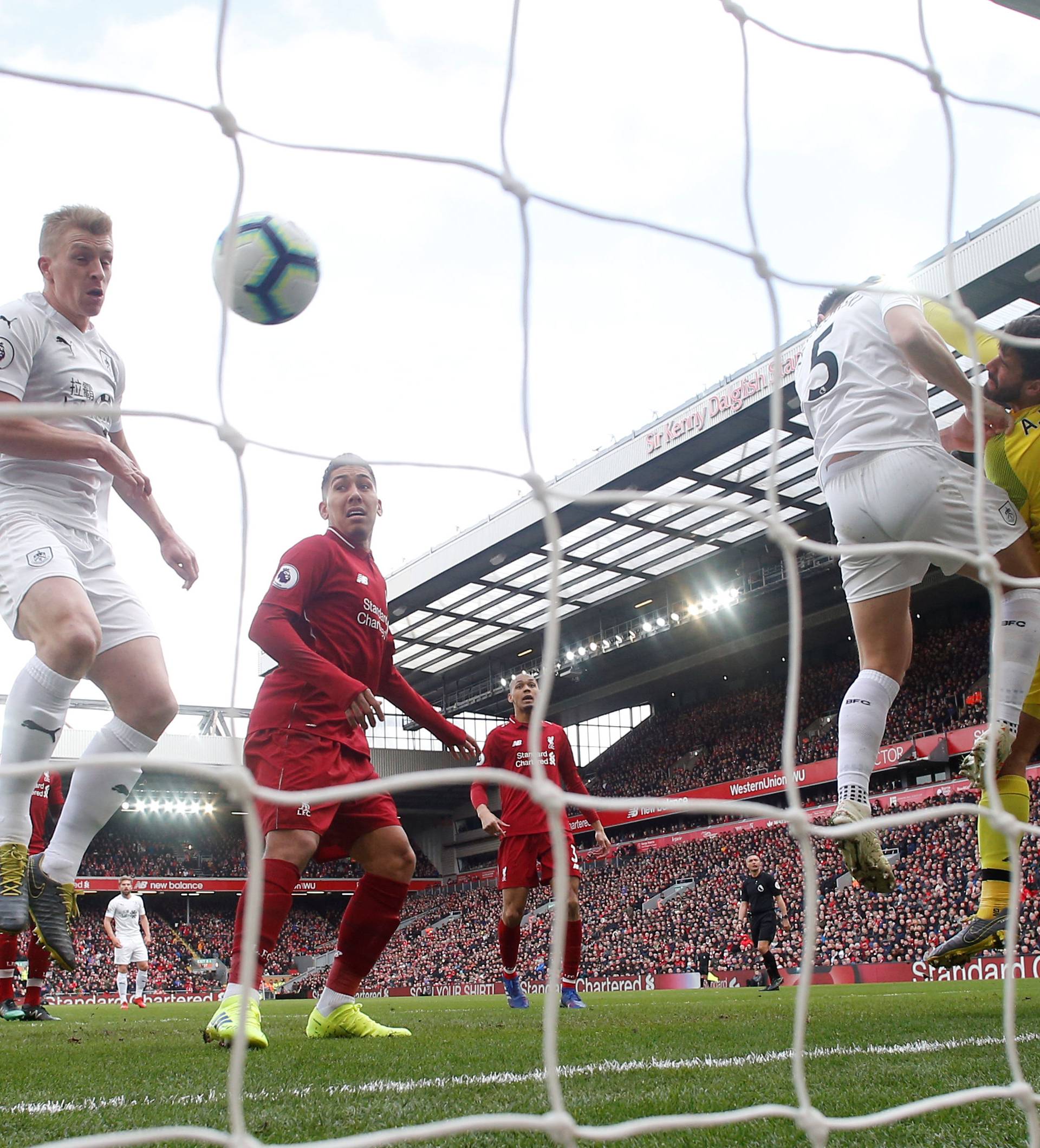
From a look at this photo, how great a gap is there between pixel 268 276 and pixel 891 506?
1.81 m

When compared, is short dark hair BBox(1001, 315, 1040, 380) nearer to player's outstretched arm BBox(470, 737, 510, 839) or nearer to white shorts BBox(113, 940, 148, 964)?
player's outstretched arm BBox(470, 737, 510, 839)

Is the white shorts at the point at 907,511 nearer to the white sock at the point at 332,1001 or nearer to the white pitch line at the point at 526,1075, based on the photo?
the white pitch line at the point at 526,1075

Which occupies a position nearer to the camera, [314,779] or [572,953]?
[314,779]

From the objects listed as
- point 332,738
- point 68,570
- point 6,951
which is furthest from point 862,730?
point 6,951

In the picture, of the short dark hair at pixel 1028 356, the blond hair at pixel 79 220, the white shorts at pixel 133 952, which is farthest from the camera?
the white shorts at pixel 133 952

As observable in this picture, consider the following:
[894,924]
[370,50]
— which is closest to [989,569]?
[370,50]

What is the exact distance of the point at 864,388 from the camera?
10.1ft

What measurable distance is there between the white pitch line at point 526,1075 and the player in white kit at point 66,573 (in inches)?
21.5

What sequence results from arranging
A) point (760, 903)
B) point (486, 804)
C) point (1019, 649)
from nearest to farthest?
point (1019, 649) → point (486, 804) → point (760, 903)

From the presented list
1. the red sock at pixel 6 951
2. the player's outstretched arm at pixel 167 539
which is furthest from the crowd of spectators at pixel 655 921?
the player's outstretched arm at pixel 167 539

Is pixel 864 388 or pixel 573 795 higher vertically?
pixel 864 388

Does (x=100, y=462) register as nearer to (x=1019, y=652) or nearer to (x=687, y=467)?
(x=1019, y=652)

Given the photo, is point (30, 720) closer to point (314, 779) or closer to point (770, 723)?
point (314, 779)

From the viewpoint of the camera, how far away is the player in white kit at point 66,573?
8.00ft
